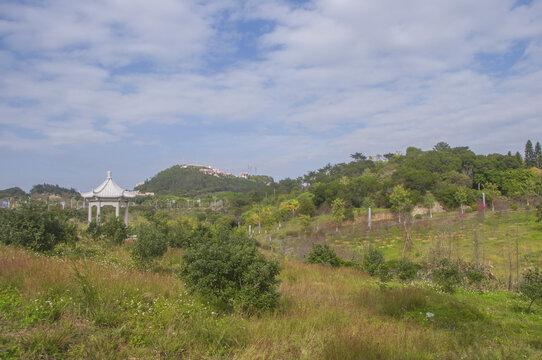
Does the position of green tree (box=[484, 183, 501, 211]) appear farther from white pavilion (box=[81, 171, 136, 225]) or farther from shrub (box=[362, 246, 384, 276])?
white pavilion (box=[81, 171, 136, 225])

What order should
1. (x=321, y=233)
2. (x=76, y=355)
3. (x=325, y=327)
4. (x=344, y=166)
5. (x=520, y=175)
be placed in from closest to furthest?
1. (x=76, y=355)
2. (x=325, y=327)
3. (x=321, y=233)
4. (x=520, y=175)
5. (x=344, y=166)

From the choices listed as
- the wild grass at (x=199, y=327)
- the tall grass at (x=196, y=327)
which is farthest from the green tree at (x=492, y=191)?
the tall grass at (x=196, y=327)

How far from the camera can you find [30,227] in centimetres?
908

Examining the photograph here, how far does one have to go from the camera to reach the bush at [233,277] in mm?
4723

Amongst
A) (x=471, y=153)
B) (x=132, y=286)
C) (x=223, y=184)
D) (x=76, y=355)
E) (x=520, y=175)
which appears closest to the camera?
(x=76, y=355)

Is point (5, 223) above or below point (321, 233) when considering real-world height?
above

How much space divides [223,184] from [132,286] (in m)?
116

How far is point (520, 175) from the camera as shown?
4797 centimetres

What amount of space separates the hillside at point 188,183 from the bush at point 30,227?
9474cm

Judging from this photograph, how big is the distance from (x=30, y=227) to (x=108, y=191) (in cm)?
1445

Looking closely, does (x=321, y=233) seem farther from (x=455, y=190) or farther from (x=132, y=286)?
(x=132, y=286)

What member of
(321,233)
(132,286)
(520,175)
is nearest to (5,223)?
(132,286)

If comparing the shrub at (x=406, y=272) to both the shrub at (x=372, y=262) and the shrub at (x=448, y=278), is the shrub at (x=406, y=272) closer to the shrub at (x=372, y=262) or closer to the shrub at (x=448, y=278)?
the shrub at (x=372, y=262)

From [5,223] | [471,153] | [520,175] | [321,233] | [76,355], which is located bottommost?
[321,233]
